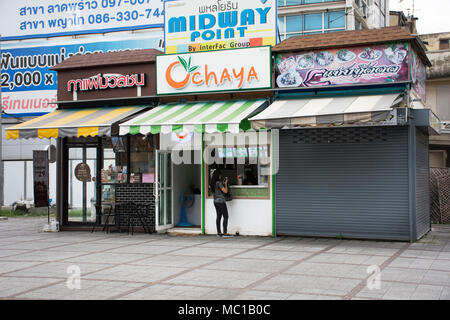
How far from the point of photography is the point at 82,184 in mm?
16797

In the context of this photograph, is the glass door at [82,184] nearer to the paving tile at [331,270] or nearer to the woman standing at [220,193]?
the woman standing at [220,193]

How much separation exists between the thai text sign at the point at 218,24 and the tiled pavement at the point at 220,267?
5.32 metres

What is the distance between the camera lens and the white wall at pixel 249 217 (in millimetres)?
14695

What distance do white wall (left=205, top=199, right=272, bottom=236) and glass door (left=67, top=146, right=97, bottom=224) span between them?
3757 millimetres

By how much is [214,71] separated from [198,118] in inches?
72.2

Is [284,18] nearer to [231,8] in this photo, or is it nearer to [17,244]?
[231,8]

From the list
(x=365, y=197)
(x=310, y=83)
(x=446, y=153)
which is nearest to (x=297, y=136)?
(x=310, y=83)

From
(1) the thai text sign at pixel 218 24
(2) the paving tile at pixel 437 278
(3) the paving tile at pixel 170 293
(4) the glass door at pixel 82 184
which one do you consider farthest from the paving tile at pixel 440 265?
(4) the glass door at pixel 82 184

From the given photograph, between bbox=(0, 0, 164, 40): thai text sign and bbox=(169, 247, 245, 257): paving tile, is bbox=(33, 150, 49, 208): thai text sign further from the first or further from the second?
bbox=(0, 0, 164, 40): thai text sign

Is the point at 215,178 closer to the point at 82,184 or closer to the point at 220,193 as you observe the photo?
the point at 220,193

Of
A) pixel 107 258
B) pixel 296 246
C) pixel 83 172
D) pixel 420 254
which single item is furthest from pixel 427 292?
pixel 83 172

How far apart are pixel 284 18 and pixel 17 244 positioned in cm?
2792

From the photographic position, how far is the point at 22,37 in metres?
28.8
